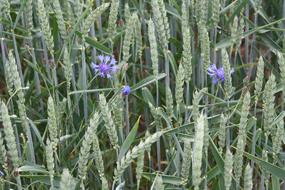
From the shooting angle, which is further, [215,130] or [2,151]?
[215,130]

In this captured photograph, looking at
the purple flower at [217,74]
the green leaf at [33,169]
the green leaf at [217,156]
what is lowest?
the green leaf at [33,169]

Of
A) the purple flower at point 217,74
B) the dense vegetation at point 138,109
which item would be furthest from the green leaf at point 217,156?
the purple flower at point 217,74

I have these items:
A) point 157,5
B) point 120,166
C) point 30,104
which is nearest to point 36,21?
point 30,104

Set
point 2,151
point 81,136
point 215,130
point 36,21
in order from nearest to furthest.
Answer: point 2,151 < point 215,130 < point 81,136 < point 36,21

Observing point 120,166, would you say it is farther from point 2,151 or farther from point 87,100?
point 87,100

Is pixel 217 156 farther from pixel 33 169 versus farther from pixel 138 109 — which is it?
pixel 138 109

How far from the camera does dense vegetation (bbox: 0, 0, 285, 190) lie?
3.47 feet

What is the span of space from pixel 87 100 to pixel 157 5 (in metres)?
0.40

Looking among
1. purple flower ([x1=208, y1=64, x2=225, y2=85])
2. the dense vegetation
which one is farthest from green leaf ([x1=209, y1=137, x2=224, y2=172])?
purple flower ([x1=208, y1=64, x2=225, y2=85])

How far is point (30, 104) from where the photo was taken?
5.18 feet

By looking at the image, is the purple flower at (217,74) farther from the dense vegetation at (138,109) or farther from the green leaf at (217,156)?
the green leaf at (217,156)

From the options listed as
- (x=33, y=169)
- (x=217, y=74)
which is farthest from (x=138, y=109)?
(x=33, y=169)

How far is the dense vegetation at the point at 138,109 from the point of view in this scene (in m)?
1.06

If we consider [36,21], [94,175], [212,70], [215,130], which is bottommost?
[94,175]
